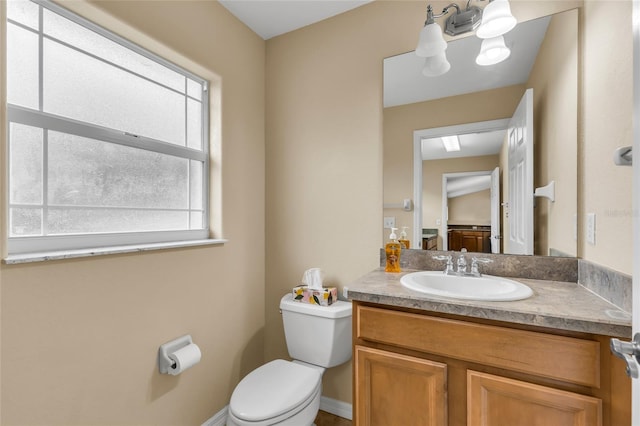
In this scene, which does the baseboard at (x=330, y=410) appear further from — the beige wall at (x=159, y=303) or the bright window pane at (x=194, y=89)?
the bright window pane at (x=194, y=89)

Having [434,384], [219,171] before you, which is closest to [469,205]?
A: [434,384]

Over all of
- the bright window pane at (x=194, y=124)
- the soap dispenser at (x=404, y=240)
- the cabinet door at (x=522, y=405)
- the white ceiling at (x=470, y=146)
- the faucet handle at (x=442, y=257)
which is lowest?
the cabinet door at (x=522, y=405)

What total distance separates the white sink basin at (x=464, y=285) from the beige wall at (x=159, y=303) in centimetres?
107

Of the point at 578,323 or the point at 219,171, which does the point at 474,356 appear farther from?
the point at 219,171

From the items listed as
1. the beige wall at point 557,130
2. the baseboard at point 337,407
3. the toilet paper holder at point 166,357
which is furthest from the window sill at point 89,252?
the beige wall at point 557,130

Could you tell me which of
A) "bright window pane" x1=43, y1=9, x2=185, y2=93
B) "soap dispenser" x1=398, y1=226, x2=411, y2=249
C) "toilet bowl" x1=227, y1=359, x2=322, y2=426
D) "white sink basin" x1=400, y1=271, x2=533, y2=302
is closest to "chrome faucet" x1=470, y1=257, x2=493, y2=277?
"white sink basin" x1=400, y1=271, x2=533, y2=302

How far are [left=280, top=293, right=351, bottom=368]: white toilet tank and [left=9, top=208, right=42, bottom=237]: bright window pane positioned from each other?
1166mm

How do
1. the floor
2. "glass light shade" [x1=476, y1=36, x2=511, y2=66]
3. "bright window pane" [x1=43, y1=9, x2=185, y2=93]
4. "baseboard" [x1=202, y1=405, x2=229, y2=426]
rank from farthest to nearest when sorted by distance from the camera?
the floor < "baseboard" [x1=202, y1=405, x2=229, y2=426] < "glass light shade" [x1=476, y1=36, x2=511, y2=66] < "bright window pane" [x1=43, y1=9, x2=185, y2=93]

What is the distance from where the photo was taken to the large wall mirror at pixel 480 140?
1.30 meters

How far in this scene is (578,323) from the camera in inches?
33.4

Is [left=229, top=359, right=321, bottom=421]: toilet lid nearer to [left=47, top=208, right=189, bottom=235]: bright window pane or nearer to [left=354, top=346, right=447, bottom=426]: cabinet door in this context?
[left=354, top=346, right=447, bottom=426]: cabinet door

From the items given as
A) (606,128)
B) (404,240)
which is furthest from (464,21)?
(404,240)

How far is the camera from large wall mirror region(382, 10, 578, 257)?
130 cm

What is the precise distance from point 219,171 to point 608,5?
181 cm
